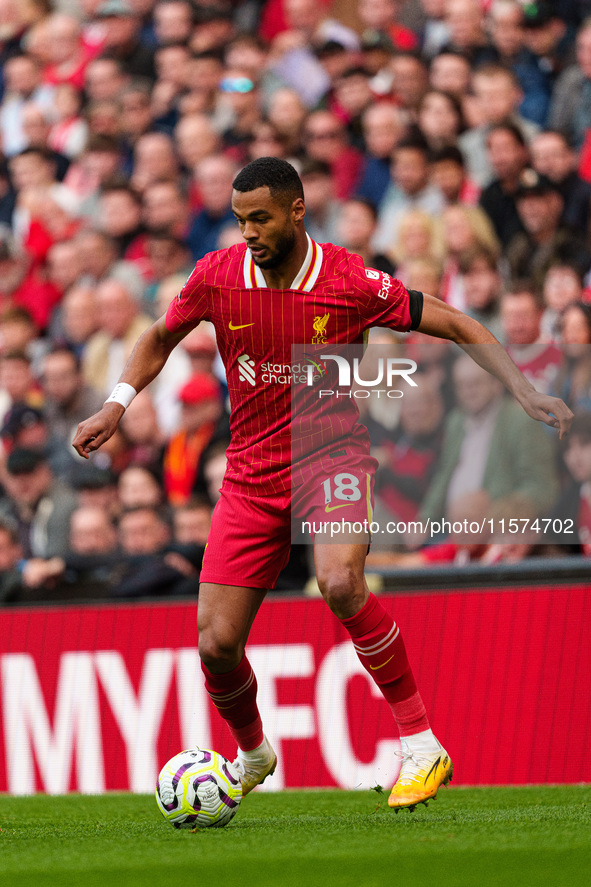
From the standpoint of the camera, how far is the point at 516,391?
5.04 meters

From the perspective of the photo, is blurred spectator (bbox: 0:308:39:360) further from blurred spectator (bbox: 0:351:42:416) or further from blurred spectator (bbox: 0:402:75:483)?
blurred spectator (bbox: 0:402:75:483)

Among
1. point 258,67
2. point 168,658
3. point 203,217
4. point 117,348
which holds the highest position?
point 258,67

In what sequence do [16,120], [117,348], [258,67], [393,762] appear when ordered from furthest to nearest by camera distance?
[16,120] < [258,67] < [117,348] < [393,762]

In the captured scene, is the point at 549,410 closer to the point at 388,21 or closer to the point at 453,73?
the point at 453,73

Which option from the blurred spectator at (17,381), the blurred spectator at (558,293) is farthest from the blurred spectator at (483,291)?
the blurred spectator at (17,381)

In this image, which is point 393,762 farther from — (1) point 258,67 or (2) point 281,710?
(1) point 258,67

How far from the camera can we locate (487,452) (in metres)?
7.87

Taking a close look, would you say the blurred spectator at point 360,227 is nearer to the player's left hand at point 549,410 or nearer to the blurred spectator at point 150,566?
the blurred spectator at point 150,566

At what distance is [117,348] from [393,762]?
435cm

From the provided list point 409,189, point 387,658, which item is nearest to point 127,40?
point 409,189

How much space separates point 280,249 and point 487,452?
10.5ft

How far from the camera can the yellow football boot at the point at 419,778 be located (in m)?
4.98

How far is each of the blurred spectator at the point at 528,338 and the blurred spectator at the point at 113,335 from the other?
3.24 meters

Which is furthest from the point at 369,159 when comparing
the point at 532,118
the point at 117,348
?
the point at 117,348
